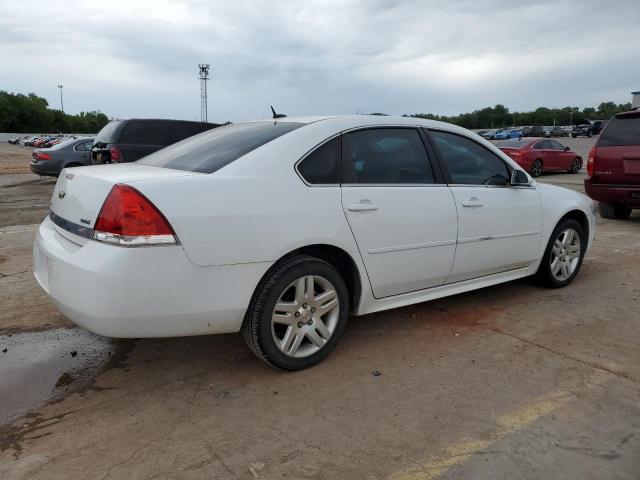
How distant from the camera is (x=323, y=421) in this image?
2781 millimetres

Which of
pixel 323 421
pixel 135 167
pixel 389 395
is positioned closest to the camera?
pixel 323 421

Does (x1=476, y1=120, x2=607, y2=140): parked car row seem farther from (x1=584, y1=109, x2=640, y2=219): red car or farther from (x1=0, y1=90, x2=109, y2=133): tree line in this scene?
(x1=0, y1=90, x2=109, y2=133): tree line

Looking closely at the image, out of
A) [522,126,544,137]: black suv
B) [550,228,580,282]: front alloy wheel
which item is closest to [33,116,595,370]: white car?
[550,228,580,282]: front alloy wheel

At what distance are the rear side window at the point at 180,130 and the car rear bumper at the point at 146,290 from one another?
936 centimetres

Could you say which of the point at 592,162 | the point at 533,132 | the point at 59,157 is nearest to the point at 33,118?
the point at 533,132

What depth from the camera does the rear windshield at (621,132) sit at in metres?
8.05

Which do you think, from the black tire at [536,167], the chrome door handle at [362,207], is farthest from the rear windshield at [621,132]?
the black tire at [536,167]

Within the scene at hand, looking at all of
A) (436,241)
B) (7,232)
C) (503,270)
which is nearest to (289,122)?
(436,241)

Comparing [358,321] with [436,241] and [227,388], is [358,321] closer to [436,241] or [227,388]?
[436,241]

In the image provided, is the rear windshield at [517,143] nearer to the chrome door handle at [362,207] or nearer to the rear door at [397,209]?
the rear door at [397,209]

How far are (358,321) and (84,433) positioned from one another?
2.17 metres

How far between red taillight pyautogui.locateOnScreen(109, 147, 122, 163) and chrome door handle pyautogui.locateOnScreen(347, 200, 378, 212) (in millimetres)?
Answer: 8825

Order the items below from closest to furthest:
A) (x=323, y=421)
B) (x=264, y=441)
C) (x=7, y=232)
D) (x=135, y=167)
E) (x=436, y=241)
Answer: (x=264, y=441) → (x=323, y=421) → (x=135, y=167) → (x=436, y=241) → (x=7, y=232)

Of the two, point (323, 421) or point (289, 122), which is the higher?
point (289, 122)
